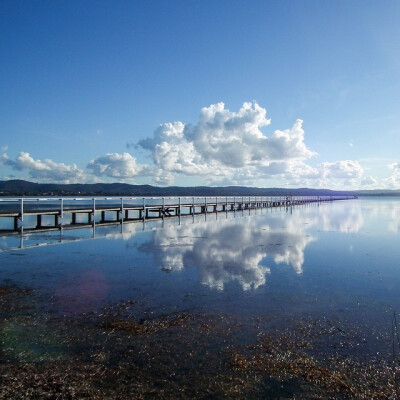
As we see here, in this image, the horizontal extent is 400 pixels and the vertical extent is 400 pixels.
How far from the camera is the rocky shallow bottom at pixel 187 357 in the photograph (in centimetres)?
396

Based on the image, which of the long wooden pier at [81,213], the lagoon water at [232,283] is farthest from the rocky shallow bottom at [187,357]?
the long wooden pier at [81,213]

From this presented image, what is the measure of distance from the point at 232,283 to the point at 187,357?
398 centimetres

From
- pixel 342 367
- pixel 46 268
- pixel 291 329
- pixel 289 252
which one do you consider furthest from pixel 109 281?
pixel 289 252

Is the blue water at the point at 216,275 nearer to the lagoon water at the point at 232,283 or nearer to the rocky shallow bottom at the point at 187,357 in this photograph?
the lagoon water at the point at 232,283

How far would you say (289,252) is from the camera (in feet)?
43.8

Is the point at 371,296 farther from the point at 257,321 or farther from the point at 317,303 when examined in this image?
the point at 257,321

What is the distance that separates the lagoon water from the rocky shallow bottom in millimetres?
62

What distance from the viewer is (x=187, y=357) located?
185 inches

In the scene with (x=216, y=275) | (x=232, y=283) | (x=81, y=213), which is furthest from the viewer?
(x=81, y=213)

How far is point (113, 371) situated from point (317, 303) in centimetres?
442

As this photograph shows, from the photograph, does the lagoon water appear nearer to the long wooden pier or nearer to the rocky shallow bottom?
the rocky shallow bottom

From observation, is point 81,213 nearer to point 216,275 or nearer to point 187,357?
point 216,275

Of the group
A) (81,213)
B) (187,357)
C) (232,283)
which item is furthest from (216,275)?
(81,213)

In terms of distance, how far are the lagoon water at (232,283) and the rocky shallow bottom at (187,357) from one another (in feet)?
0.20
